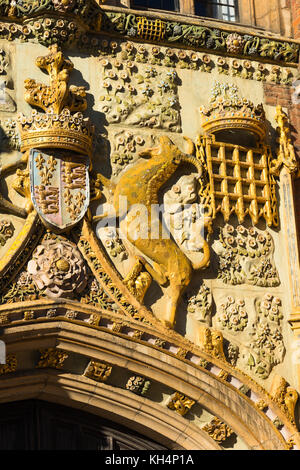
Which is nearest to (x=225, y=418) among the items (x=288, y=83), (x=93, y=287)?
(x=93, y=287)

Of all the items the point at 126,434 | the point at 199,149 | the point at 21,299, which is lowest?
the point at 126,434

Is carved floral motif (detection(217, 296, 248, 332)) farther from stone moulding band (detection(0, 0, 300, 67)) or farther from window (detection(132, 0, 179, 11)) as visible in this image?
window (detection(132, 0, 179, 11))

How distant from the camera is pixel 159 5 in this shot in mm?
12594

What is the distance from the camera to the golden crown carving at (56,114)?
11.1 meters

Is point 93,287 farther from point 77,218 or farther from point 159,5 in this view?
point 159,5

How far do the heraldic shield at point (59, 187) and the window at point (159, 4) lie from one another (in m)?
1.95

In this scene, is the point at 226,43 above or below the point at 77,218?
above

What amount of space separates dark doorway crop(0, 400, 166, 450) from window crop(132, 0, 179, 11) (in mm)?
3782

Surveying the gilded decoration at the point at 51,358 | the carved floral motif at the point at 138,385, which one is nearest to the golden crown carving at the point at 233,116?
the carved floral motif at the point at 138,385

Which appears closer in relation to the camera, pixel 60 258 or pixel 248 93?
pixel 60 258

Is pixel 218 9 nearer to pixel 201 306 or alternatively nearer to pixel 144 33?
pixel 144 33

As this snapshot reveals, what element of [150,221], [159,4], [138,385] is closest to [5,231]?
[150,221]

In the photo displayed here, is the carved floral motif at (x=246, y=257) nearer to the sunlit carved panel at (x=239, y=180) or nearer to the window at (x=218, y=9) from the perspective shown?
the sunlit carved panel at (x=239, y=180)

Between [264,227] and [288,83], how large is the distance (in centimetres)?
148
